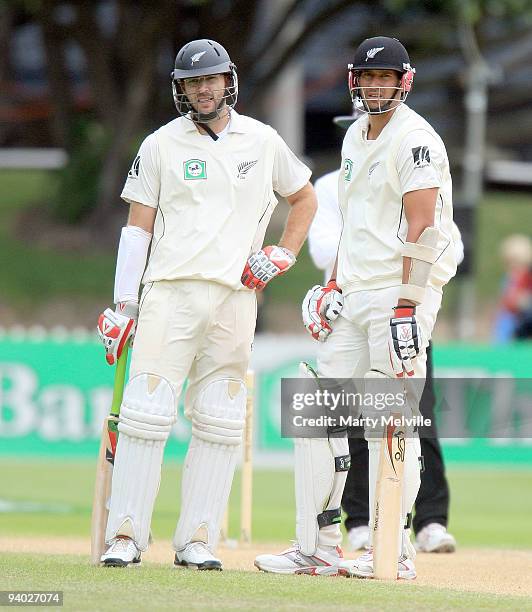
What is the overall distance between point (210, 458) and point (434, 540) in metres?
1.90

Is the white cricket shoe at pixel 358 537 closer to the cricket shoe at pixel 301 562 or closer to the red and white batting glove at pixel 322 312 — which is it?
the cricket shoe at pixel 301 562

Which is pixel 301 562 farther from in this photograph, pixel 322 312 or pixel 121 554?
pixel 322 312

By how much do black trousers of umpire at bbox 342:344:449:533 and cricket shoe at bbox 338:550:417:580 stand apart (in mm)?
1452

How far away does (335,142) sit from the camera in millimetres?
30469

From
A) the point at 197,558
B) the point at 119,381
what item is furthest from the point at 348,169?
the point at 197,558

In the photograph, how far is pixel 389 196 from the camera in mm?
5668

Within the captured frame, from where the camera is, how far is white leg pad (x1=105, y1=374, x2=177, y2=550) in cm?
560

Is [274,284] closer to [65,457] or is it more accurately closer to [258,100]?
[258,100]

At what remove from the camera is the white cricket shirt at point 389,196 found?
5.58 m

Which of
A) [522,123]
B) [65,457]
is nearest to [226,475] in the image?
[65,457]

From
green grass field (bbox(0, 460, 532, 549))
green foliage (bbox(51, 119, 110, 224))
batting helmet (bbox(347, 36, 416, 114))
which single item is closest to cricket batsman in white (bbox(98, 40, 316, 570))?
batting helmet (bbox(347, 36, 416, 114))

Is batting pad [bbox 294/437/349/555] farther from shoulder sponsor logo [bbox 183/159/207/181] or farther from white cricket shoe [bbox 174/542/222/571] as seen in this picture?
shoulder sponsor logo [bbox 183/159/207/181]

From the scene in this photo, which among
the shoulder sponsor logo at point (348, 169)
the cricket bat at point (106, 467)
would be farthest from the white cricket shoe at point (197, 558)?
the shoulder sponsor logo at point (348, 169)

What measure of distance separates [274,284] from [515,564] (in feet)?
52.5
